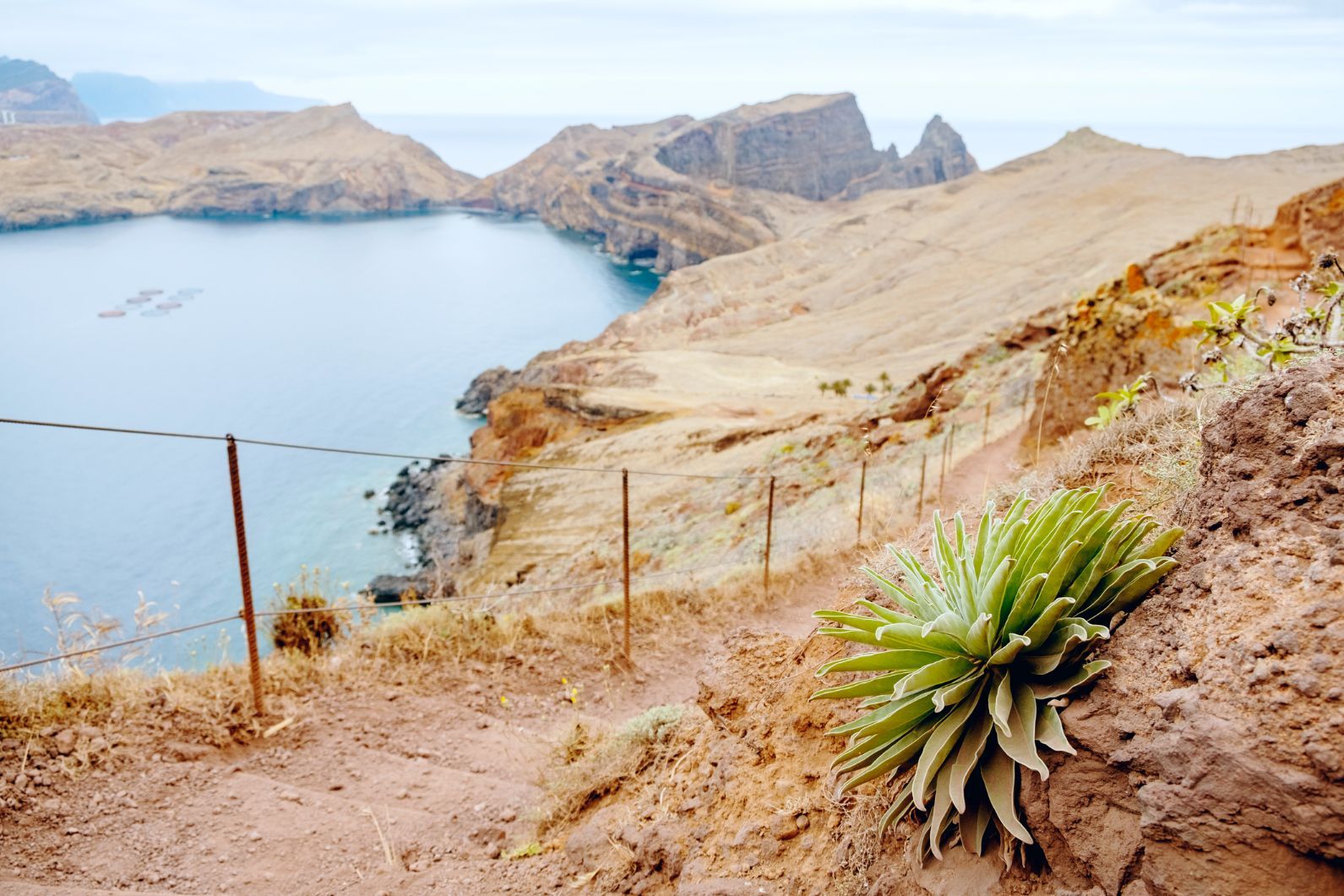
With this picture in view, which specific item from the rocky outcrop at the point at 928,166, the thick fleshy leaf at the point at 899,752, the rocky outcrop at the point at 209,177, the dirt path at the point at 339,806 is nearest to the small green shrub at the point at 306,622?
the dirt path at the point at 339,806

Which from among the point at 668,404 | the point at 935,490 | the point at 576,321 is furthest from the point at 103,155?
the point at 935,490

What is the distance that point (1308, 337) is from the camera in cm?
579

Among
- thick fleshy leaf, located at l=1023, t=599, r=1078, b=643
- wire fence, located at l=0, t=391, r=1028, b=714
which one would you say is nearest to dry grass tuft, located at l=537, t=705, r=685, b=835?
wire fence, located at l=0, t=391, r=1028, b=714

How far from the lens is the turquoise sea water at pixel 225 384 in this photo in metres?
34.1

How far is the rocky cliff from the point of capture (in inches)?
5143

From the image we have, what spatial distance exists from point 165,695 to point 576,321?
82.1m

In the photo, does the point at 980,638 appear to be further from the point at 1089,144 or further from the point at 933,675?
the point at 1089,144

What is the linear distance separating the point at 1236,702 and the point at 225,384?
6829 centimetres

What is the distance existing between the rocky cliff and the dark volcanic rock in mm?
72557

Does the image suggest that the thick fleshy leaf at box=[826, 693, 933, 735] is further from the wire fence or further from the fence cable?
the fence cable

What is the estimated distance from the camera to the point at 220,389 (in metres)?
60.1

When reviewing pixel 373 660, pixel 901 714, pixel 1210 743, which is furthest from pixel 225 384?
pixel 1210 743

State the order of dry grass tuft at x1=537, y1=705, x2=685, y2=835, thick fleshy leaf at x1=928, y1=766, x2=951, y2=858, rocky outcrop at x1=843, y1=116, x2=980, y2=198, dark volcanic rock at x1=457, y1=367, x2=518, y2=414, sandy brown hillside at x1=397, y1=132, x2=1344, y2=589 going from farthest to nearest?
rocky outcrop at x1=843, y1=116, x2=980, y2=198 < dark volcanic rock at x1=457, y1=367, x2=518, y2=414 < sandy brown hillside at x1=397, y1=132, x2=1344, y2=589 < dry grass tuft at x1=537, y1=705, x2=685, y2=835 < thick fleshy leaf at x1=928, y1=766, x2=951, y2=858

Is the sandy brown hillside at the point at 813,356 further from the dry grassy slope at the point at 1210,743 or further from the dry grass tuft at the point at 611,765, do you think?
the dry grassy slope at the point at 1210,743
